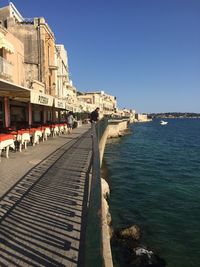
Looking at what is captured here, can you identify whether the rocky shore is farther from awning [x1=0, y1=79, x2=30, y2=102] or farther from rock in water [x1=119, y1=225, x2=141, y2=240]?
awning [x1=0, y1=79, x2=30, y2=102]

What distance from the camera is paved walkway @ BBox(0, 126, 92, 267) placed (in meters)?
4.62

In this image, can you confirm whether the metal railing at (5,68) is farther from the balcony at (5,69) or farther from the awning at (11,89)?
the awning at (11,89)

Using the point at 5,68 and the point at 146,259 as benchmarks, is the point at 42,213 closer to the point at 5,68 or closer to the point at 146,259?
the point at 146,259

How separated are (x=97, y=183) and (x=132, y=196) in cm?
1281

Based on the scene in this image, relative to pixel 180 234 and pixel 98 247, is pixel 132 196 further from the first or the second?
pixel 98 247

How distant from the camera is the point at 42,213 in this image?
20.8 ft

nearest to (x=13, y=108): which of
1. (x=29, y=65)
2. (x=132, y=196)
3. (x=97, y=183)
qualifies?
(x=29, y=65)

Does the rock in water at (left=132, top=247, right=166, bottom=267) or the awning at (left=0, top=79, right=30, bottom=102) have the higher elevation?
the awning at (left=0, top=79, right=30, bottom=102)

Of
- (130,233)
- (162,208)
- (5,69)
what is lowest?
(162,208)

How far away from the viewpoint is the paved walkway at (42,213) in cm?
462

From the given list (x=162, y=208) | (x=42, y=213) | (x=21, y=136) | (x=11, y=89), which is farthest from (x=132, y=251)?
(x=11, y=89)

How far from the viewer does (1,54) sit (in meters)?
24.3

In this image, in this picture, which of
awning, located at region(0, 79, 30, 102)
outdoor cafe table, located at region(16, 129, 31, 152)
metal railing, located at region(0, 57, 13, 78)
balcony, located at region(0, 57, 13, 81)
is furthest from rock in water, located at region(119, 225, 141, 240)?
metal railing, located at region(0, 57, 13, 78)

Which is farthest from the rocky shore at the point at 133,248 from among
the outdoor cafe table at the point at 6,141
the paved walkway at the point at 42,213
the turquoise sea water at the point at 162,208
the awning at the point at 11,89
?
the awning at the point at 11,89
